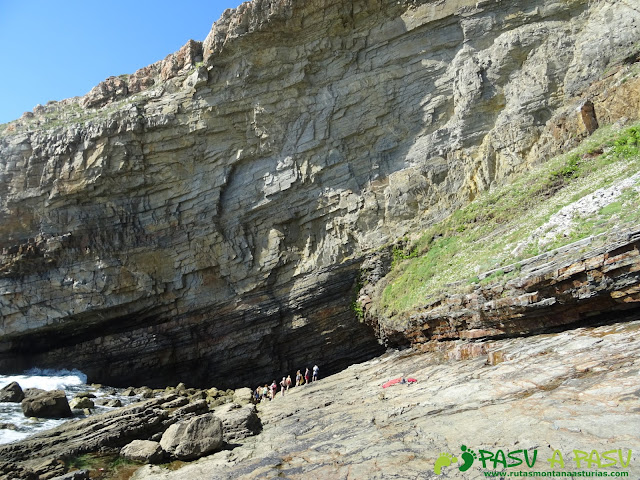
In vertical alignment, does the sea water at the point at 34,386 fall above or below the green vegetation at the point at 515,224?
below

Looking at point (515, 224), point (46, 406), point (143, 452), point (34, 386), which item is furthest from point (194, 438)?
point (34, 386)

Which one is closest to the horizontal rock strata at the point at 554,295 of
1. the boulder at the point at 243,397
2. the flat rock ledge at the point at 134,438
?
the flat rock ledge at the point at 134,438

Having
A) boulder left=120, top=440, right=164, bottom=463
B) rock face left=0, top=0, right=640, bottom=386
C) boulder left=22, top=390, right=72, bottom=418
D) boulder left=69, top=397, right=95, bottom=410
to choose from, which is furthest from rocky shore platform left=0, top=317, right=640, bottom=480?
rock face left=0, top=0, right=640, bottom=386

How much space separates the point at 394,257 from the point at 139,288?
16799 mm

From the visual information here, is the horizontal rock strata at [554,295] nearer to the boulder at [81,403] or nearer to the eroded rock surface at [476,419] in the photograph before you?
the eroded rock surface at [476,419]

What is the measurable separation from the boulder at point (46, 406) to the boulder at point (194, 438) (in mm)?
7897

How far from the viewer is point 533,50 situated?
971 inches

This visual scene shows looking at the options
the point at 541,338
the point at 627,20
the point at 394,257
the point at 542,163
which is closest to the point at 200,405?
the point at 541,338

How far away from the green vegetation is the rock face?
2883mm

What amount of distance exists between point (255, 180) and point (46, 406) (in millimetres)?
16863

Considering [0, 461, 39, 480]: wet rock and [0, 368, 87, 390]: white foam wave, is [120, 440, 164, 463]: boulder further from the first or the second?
[0, 368, 87, 390]: white foam wave

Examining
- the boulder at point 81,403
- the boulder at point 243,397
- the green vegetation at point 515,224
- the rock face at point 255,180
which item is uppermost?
the rock face at point 255,180

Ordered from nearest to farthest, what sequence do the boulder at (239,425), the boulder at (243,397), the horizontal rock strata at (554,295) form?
the horizontal rock strata at (554,295) < the boulder at (239,425) < the boulder at (243,397)

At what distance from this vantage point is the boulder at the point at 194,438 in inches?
451
